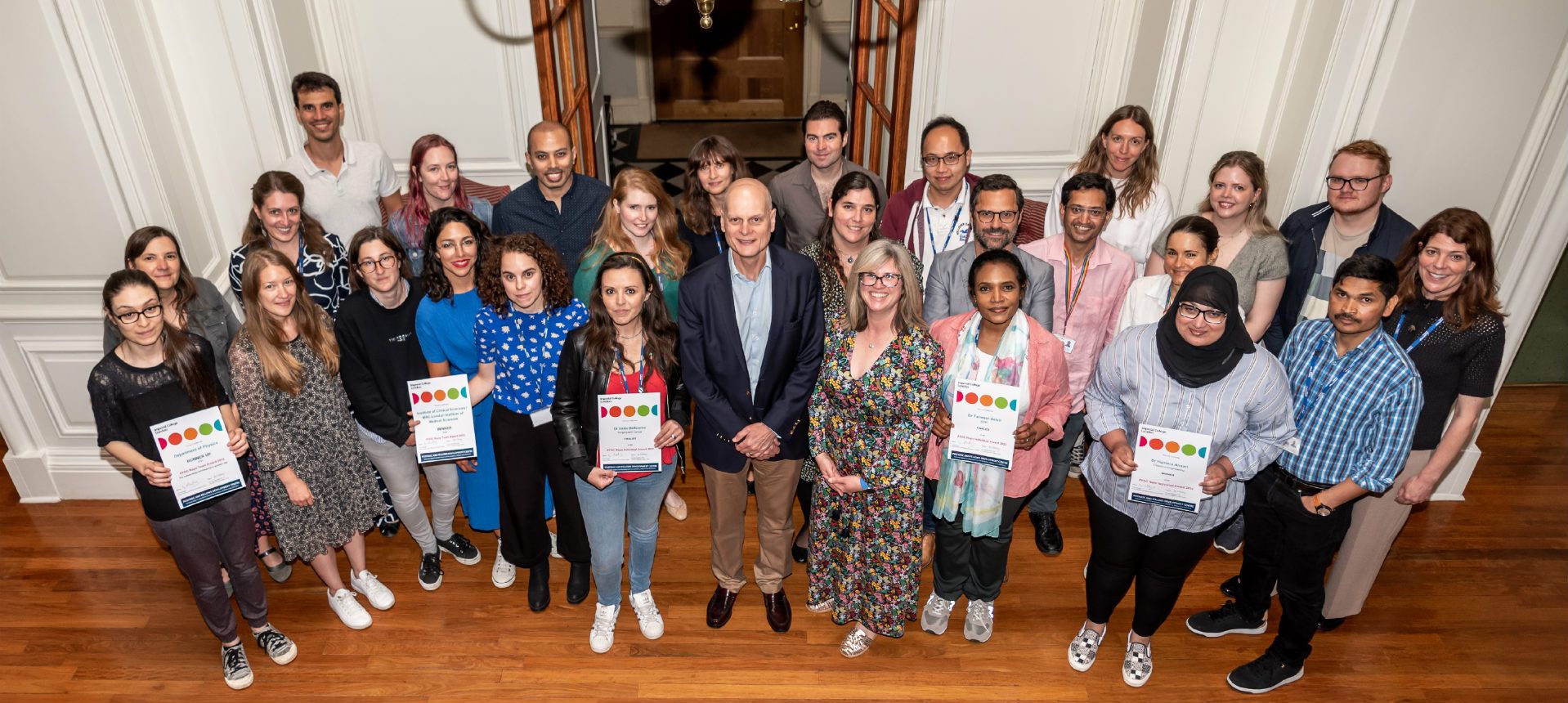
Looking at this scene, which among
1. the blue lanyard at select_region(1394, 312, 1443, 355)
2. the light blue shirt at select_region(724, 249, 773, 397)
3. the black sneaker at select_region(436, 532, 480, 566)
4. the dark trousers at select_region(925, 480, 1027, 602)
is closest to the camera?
the blue lanyard at select_region(1394, 312, 1443, 355)

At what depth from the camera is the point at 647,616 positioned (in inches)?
141

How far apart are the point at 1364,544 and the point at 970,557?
58.6 inches

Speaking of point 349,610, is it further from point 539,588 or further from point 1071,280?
point 1071,280

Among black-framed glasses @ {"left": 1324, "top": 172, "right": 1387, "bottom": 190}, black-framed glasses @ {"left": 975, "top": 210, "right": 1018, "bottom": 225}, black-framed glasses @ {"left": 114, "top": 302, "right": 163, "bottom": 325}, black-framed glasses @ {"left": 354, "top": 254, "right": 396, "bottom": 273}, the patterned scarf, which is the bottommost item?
the patterned scarf

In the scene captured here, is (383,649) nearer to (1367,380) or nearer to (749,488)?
(749,488)

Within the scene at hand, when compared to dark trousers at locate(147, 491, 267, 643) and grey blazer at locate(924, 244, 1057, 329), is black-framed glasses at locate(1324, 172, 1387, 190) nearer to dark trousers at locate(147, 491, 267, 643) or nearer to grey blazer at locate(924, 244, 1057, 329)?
grey blazer at locate(924, 244, 1057, 329)

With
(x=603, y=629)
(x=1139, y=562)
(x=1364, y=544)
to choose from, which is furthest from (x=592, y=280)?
(x=1364, y=544)

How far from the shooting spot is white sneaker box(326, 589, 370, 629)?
11.8 feet

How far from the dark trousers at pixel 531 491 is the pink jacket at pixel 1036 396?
1.37 metres

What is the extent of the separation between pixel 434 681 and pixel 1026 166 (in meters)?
3.93

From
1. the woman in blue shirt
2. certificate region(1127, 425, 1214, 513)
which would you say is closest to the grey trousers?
the woman in blue shirt

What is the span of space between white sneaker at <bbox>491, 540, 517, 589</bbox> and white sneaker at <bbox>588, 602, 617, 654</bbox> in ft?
1.64

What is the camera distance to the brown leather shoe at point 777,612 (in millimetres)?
3566

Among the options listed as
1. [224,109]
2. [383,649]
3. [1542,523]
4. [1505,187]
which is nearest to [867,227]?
[383,649]
